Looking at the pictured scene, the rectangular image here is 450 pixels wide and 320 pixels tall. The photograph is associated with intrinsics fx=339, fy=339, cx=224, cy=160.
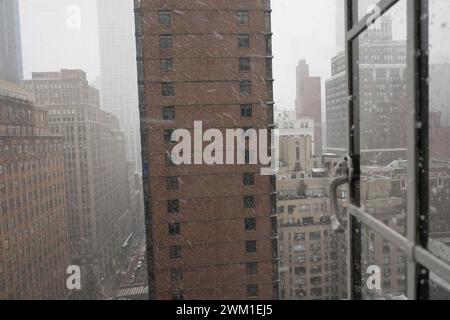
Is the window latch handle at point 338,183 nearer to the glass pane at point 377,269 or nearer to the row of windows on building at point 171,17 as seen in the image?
the glass pane at point 377,269

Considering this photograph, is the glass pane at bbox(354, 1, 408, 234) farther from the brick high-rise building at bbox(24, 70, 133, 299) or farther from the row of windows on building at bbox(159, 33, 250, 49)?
the brick high-rise building at bbox(24, 70, 133, 299)

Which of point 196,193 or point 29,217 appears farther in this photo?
point 29,217

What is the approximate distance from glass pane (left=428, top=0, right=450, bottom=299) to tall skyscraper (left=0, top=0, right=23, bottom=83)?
8.60 metres

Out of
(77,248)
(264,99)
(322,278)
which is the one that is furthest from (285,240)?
(77,248)

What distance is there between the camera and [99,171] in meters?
14.5

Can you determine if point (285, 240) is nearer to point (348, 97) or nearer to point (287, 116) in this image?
point (287, 116)

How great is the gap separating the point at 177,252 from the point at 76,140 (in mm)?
7237

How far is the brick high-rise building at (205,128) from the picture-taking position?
8484 millimetres

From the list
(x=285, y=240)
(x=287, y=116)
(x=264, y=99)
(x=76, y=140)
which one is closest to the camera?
(x=287, y=116)

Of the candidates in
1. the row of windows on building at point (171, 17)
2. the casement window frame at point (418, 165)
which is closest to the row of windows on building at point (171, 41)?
the row of windows on building at point (171, 17)

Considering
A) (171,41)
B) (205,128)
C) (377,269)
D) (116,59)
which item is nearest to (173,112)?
(205,128)

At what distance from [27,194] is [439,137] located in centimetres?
1249

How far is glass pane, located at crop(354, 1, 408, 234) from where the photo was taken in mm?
510

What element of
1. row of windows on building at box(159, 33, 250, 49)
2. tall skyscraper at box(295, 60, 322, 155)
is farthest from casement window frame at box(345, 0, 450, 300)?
row of windows on building at box(159, 33, 250, 49)
